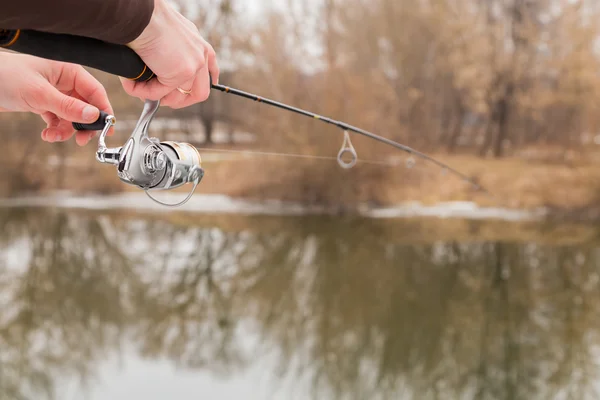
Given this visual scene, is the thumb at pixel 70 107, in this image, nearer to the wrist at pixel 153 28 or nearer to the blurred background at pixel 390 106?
the wrist at pixel 153 28

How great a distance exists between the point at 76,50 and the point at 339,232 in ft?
19.9

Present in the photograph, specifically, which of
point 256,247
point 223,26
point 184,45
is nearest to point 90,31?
point 184,45

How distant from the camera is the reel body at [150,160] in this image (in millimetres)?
559

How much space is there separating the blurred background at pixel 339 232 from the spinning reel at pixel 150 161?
3.01 metres

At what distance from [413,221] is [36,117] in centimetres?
432

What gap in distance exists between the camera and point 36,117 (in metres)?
7.42

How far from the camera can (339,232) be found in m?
6.48

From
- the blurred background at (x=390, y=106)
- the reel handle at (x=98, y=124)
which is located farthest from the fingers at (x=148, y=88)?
the blurred background at (x=390, y=106)

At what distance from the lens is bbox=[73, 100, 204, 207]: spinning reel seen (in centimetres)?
56

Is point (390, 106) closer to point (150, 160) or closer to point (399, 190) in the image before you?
point (399, 190)

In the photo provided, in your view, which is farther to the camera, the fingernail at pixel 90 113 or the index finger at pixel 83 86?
the index finger at pixel 83 86

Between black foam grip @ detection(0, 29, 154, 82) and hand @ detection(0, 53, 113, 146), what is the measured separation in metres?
0.14

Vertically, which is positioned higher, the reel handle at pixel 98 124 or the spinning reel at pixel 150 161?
the reel handle at pixel 98 124

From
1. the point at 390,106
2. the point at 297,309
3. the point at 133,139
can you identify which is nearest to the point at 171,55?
the point at 133,139
